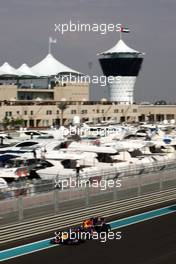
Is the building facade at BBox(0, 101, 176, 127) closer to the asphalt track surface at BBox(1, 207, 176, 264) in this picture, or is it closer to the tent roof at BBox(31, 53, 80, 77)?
the tent roof at BBox(31, 53, 80, 77)

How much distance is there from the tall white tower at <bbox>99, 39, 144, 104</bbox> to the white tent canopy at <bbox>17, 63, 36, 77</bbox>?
26.7m

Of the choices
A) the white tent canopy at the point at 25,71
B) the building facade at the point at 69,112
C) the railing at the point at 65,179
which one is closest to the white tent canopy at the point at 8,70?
the white tent canopy at the point at 25,71

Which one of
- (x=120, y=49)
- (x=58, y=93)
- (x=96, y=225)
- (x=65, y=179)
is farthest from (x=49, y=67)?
(x=96, y=225)

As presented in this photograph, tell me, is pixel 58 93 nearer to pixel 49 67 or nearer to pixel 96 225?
pixel 49 67

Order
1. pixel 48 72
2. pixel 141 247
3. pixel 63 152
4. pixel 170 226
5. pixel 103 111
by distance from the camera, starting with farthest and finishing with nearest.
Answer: pixel 48 72 < pixel 103 111 < pixel 63 152 < pixel 170 226 < pixel 141 247

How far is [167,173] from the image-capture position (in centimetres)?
1667

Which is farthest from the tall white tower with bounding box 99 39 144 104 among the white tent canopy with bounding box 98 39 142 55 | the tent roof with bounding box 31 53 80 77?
the tent roof with bounding box 31 53 80 77

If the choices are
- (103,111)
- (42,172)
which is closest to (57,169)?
(42,172)

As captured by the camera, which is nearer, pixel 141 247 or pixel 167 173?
pixel 141 247

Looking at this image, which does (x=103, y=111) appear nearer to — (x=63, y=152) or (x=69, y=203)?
(x=63, y=152)

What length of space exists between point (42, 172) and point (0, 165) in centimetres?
209

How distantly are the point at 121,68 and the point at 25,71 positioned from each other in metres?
33.1

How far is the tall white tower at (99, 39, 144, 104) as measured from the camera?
4654 inches

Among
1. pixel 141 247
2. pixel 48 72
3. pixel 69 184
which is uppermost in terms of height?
pixel 48 72
